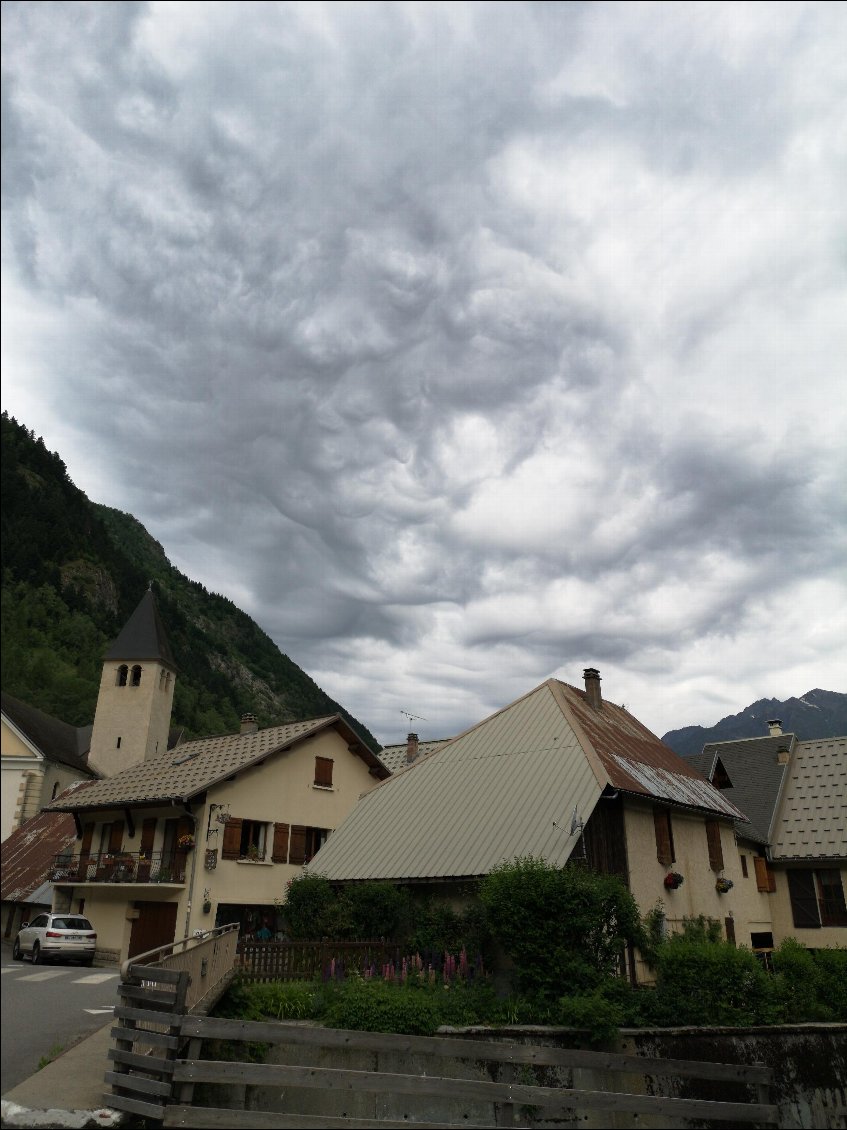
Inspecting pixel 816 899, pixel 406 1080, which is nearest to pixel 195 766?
pixel 816 899

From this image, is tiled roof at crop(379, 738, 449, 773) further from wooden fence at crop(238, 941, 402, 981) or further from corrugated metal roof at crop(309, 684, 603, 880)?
wooden fence at crop(238, 941, 402, 981)

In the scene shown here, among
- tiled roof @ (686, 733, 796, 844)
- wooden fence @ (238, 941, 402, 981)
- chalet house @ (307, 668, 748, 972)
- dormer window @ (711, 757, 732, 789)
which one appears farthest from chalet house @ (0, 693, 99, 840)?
dormer window @ (711, 757, 732, 789)

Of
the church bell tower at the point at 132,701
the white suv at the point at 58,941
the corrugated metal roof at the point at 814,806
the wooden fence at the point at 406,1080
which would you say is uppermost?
the church bell tower at the point at 132,701

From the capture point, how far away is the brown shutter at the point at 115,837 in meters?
28.8

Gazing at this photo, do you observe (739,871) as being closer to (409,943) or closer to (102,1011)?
(409,943)

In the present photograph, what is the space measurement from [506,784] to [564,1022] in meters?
7.53

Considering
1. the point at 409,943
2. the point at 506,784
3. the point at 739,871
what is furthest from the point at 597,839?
the point at 739,871

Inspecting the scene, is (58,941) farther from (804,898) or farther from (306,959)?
(804,898)

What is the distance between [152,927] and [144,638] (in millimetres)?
29445

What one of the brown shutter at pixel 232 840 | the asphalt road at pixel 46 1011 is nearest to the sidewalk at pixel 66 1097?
the asphalt road at pixel 46 1011

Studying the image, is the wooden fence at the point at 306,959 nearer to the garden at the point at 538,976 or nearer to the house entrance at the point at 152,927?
the garden at the point at 538,976

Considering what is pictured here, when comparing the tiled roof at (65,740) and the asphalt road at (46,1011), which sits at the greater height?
the tiled roof at (65,740)

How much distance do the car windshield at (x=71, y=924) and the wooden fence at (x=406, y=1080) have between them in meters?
15.2

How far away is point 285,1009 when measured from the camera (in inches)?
565
